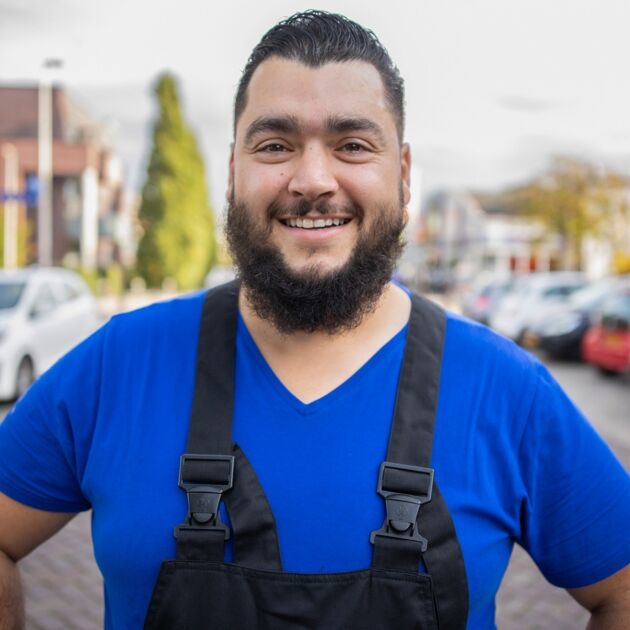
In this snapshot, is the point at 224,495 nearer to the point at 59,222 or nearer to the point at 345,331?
the point at 345,331

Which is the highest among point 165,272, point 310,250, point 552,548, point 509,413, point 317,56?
point 317,56

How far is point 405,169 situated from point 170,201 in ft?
127

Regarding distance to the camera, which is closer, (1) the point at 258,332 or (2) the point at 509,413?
(2) the point at 509,413

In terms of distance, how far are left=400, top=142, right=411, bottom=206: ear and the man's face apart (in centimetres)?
10

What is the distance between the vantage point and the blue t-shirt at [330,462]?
1.54 m

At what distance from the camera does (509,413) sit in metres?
1.62

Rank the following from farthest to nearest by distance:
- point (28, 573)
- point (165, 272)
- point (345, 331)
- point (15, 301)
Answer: point (165, 272) < point (15, 301) < point (28, 573) < point (345, 331)

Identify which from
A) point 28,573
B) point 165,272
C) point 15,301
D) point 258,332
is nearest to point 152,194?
point 165,272

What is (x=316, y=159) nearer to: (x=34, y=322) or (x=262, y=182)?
(x=262, y=182)

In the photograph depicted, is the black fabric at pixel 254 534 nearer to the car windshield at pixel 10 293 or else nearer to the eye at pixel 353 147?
the eye at pixel 353 147

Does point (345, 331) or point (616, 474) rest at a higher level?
Result: point (345, 331)

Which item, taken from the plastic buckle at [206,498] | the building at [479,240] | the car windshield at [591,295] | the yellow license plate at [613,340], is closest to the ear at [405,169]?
the plastic buckle at [206,498]

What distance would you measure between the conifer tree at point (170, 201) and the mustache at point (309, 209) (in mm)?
38084

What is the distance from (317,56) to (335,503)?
3.09 feet
